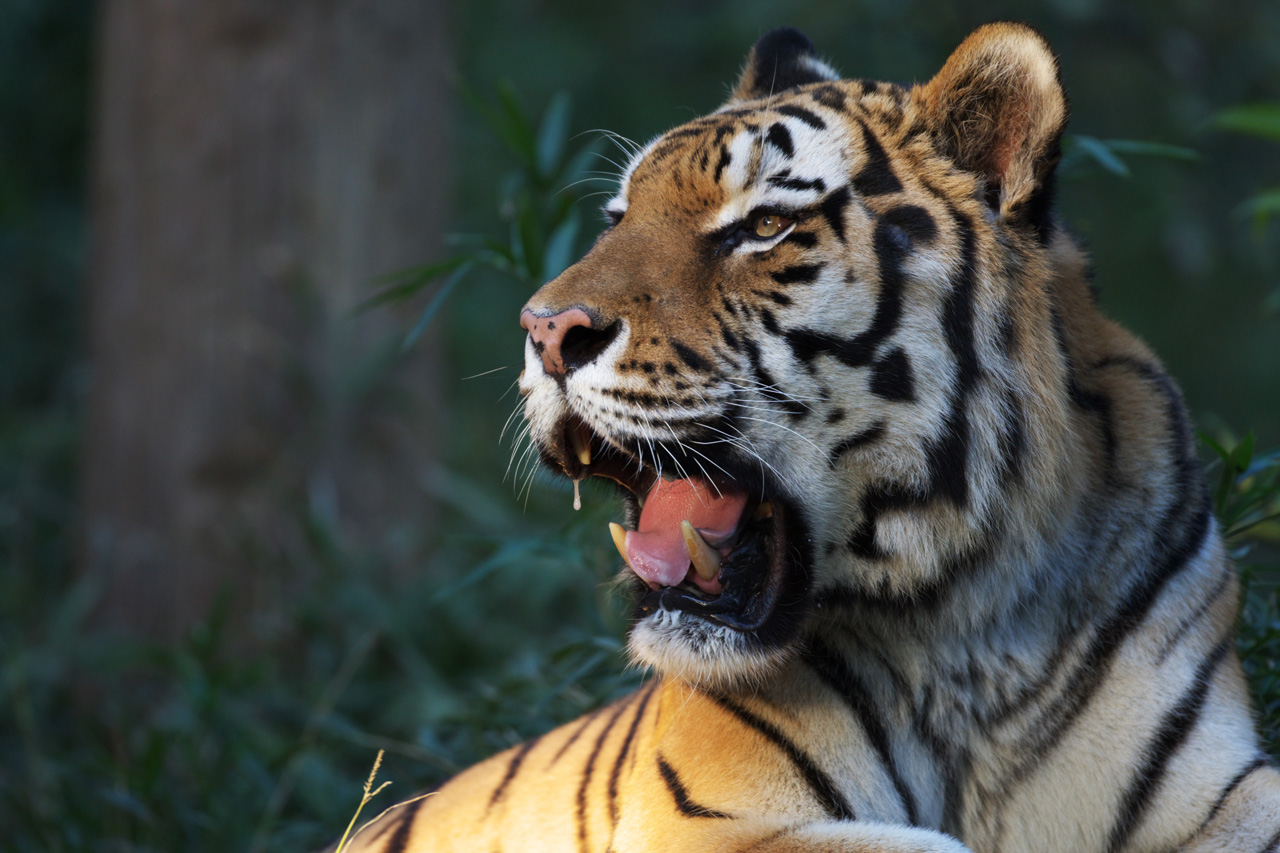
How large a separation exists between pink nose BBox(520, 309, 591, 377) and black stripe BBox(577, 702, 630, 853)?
0.60 metres

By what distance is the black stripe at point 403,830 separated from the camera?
1.93m

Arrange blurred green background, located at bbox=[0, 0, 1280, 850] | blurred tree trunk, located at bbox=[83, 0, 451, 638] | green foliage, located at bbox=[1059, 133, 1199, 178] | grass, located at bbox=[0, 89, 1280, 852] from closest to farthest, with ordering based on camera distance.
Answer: green foliage, located at bbox=[1059, 133, 1199, 178], grass, located at bbox=[0, 89, 1280, 852], blurred green background, located at bbox=[0, 0, 1280, 850], blurred tree trunk, located at bbox=[83, 0, 451, 638]

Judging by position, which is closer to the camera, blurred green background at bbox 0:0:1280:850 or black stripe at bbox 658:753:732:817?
black stripe at bbox 658:753:732:817

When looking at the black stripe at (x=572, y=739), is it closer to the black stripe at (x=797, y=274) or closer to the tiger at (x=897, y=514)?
the tiger at (x=897, y=514)

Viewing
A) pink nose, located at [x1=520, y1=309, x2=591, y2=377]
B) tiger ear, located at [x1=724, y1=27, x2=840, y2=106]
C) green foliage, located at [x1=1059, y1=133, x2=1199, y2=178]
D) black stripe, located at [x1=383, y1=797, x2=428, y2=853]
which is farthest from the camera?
green foliage, located at [x1=1059, y1=133, x2=1199, y2=178]

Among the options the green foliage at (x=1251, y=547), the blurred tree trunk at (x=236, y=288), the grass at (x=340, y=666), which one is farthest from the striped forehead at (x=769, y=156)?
the blurred tree trunk at (x=236, y=288)

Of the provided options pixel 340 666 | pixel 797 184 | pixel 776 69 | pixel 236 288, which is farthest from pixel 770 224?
pixel 236 288

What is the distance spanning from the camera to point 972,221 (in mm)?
1617

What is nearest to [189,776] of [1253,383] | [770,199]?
[770,199]

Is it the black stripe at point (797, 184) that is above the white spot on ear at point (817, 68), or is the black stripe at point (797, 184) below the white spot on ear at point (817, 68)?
below

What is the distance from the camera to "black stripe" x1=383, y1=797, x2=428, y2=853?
75.9 inches

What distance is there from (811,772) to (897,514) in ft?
1.13

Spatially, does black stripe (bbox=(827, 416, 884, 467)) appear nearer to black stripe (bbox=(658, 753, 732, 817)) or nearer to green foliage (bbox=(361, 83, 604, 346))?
black stripe (bbox=(658, 753, 732, 817))

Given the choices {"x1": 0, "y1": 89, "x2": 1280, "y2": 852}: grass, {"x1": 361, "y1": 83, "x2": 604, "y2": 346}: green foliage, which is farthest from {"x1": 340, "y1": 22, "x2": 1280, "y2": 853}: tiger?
{"x1": 361, "y1": 83, "x2": 604, "y2": 346}: green foliage
